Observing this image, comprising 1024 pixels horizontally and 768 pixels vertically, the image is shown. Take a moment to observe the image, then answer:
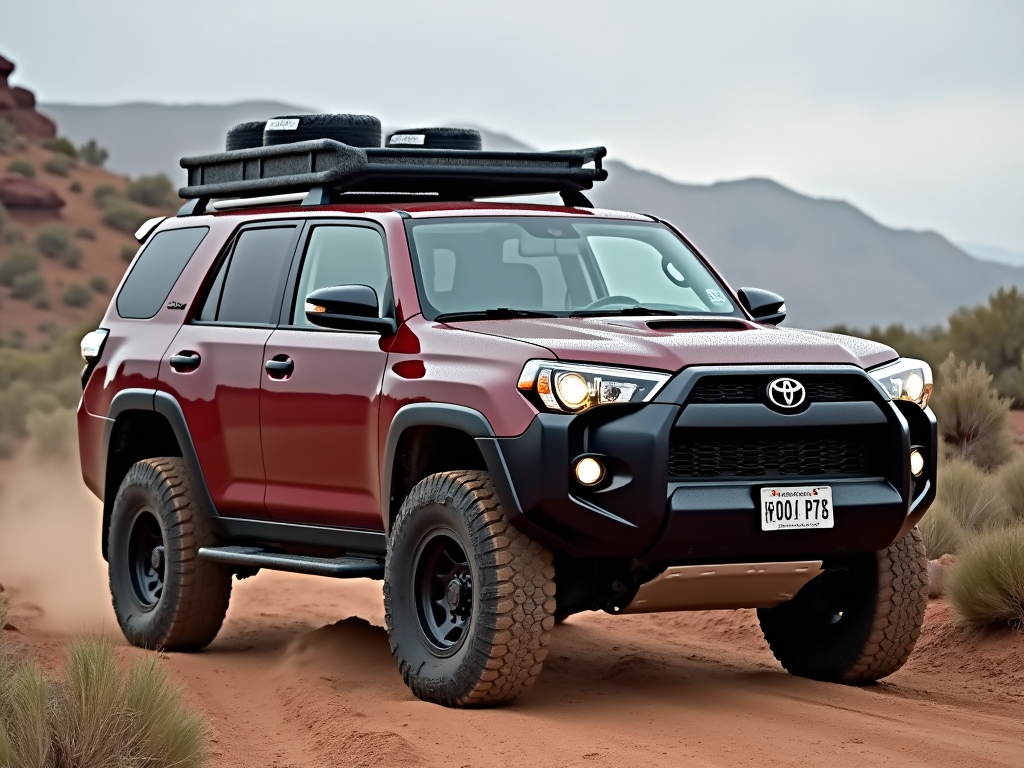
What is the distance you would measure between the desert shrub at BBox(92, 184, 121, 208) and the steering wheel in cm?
4792

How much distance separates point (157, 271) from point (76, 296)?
37526mm

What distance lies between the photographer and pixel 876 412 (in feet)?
22.7

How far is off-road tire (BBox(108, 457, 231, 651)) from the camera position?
8805mm

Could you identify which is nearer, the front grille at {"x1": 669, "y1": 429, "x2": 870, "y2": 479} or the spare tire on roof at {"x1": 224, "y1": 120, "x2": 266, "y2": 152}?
the front grille at {"x1": 669, "y1": 429, "x2": 870, "y2": 479}

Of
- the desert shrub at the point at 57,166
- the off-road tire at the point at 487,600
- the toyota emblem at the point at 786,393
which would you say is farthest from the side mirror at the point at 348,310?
the desert shrub at the point at 57,166

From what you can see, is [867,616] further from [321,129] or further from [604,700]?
[321,129]

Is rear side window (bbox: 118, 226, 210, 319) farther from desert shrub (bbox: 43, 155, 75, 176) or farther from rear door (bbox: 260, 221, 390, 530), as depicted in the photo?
desert shrub (bbox: 43, 155, 75, 176)

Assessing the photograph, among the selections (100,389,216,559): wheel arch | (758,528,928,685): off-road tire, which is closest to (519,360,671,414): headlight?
(758,528,928,685): off-road tire

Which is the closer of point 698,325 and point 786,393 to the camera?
point 786,393

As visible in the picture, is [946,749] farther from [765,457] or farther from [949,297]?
[949,297]

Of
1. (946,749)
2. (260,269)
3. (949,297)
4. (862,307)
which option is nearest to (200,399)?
(260,269)

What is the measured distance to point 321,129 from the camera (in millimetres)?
9477

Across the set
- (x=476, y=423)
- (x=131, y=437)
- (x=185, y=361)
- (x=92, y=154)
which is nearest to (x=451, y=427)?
(x=476, y=423)

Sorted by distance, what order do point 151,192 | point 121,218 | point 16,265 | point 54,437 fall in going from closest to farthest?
point 54,437, point 16,265, point 121,218, point 151,192
